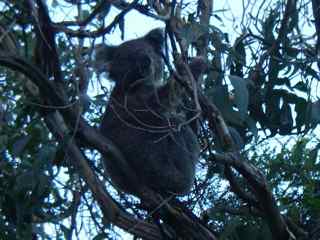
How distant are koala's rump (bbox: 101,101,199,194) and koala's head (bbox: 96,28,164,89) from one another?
282 mm

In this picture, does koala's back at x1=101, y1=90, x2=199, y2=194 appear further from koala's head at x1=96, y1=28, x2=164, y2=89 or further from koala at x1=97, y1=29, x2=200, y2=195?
koala's head at x1=96, y1=28, x2=164, y2=89

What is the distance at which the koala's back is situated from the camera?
14.2 feet

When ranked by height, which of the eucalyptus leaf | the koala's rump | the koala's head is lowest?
the eucalyptus leaf

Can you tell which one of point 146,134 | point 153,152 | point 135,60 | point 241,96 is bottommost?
point 241,96

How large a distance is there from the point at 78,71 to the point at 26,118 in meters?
0.90

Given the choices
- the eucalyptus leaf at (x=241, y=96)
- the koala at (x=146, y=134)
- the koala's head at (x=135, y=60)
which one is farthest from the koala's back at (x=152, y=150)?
the eucalyptus leaf at (x=241, y=96)

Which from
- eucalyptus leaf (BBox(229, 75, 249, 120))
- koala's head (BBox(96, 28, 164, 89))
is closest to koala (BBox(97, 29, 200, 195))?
koala's head (BBox(96, 28, 164, 89))

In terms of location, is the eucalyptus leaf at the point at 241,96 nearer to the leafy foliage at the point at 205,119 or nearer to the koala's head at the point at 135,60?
the leafy foliage at the point at 205,119

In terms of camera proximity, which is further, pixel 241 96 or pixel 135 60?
pixel 135 60

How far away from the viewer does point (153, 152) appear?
4391mm

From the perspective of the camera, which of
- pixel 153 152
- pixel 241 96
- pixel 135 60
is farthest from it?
pixel 135 60

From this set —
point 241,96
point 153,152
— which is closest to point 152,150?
point 153,152

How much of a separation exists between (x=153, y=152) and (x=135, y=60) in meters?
0.67

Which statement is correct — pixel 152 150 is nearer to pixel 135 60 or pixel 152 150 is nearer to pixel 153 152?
pixel 153 152
